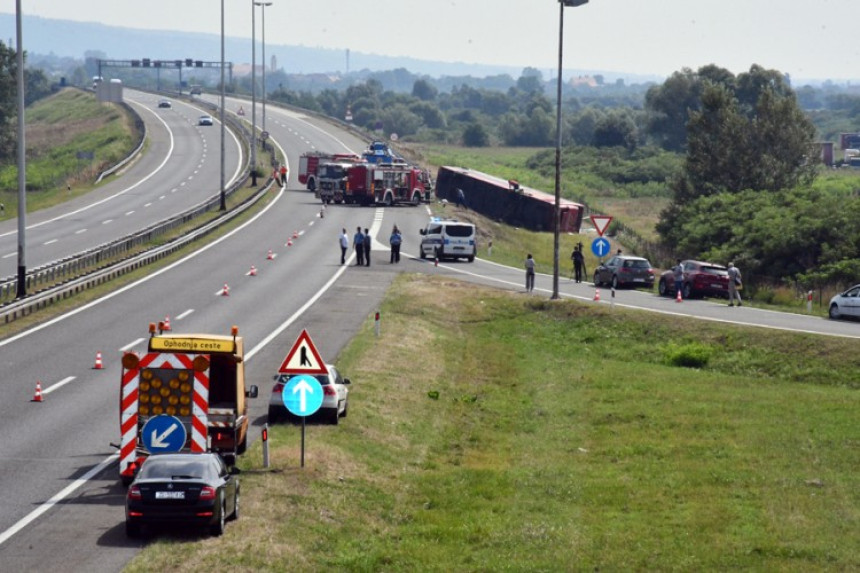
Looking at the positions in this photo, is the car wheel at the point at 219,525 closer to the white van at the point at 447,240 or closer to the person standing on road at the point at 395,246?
the person standing on road at the point at 395,246

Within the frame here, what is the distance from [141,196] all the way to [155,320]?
2060 inches

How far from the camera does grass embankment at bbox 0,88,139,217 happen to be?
4058 inches

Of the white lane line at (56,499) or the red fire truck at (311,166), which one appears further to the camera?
the red fire truck at (311,166)

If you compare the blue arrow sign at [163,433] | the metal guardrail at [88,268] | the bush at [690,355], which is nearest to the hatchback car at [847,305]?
the bush at [690,355]

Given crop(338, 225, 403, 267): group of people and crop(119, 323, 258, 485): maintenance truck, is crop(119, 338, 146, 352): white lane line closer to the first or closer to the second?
crop(119, 323, 258, 485): maintenance truck

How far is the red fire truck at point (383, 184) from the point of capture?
9031 cm

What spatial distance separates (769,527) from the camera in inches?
861

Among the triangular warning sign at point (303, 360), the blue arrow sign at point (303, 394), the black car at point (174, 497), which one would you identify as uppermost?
the triangular warning sign at point (303, 360)

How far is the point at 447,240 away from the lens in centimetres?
6781

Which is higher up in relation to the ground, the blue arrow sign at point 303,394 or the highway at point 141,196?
the blue arrow sign at point 303,394

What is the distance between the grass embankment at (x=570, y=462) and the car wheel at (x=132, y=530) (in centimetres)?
49

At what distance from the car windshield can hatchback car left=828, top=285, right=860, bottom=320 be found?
31604mm

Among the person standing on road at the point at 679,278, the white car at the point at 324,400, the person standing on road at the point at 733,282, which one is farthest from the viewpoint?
the person standing on road at the point at 679,278

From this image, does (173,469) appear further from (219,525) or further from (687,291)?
(687,291)
